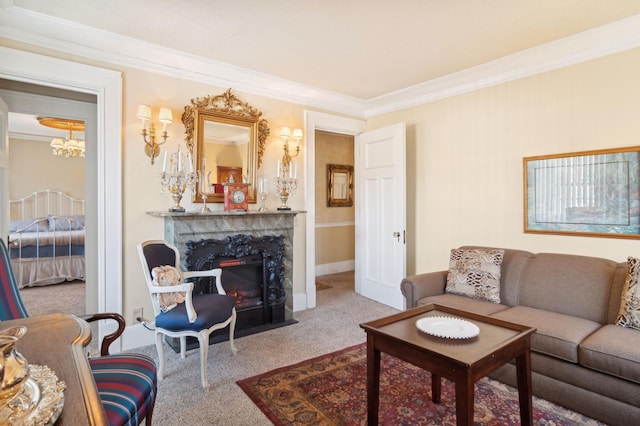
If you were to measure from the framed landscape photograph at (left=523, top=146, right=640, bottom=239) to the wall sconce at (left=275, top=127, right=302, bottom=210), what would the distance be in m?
2.36

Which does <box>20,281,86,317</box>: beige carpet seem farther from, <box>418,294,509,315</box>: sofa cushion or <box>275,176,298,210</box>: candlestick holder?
<box>418,294,509,315</box>: sofa cushion

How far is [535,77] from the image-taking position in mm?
3277

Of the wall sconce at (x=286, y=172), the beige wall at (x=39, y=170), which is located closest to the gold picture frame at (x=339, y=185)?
the wall sconce at (x=286, y=172)

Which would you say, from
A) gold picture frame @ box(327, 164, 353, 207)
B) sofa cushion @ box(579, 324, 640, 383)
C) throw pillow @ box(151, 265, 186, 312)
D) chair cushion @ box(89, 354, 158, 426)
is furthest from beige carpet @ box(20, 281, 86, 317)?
sofa cushion @ box(579, 324, 640, 383)

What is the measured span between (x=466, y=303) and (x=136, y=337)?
2.93m

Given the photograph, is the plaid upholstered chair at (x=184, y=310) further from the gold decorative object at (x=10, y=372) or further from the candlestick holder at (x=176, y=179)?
the gold decorative object at (x=10, y=372)

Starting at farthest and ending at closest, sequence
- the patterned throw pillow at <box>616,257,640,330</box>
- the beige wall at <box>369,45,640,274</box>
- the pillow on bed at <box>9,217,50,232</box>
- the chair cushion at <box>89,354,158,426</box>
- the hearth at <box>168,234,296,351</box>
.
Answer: the pillow on bed at <box>9,217,50,232</box> → the hearth at <box>168,234,296,351</box> → the beige wall at <box>369,45,640,274</box> → the patterned throw pillow at <box>616,257,640,330</box> → the chair cushion at <box>89,354,158,426</box>

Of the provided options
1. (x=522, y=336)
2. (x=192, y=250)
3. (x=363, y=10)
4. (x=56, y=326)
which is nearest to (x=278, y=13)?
(x=363, y=10)

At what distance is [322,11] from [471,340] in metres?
2.36

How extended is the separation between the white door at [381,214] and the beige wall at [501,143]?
28cm

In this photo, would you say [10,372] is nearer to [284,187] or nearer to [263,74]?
[284,187]

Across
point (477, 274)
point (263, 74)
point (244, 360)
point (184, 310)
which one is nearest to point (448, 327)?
point (477, 274)

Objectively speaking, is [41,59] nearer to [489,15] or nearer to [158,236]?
[158,236]

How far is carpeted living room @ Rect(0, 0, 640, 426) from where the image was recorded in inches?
81.8
